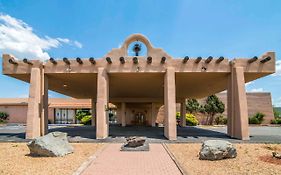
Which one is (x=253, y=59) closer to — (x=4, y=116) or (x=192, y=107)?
(x=192, y=107)

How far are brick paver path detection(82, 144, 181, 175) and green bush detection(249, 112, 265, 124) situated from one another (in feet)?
104

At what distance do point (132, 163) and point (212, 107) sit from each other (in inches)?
1213

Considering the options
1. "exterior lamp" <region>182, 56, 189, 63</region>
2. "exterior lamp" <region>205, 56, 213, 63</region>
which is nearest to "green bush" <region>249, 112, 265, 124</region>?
"exterior lamp" <region>205, 56, 213, 63</region>

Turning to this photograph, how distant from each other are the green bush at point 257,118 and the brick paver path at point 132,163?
31551mm

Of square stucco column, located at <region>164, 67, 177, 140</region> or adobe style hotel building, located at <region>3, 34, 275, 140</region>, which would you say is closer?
square stucco column, located at <region>164, 67, 177, 140</region>

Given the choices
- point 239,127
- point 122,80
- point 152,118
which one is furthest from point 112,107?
point 239,127

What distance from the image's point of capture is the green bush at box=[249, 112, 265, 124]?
3725 cm

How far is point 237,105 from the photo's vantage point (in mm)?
14852

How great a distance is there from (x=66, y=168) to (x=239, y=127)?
11.3 m

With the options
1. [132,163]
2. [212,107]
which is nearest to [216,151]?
[132,163]

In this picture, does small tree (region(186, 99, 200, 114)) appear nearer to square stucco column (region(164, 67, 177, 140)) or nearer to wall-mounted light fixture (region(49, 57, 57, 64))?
square stucco column (region(164, 67, 177, 140))

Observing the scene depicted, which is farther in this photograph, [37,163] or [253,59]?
[253,59]

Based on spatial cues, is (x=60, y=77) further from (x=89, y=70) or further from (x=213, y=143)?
(x=213, y=143)

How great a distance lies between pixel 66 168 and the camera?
7637 mm
